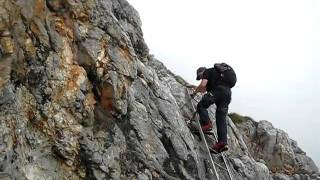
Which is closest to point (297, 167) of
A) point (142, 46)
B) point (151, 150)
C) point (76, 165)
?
point (142, 46)

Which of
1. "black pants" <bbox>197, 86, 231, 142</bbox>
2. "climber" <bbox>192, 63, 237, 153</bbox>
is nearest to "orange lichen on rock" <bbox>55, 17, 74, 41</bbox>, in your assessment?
"climber" <bbox>192, 63, 237, 153</bbox>

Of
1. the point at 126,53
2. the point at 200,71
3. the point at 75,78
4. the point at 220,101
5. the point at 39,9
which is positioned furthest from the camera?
the point at 200,71

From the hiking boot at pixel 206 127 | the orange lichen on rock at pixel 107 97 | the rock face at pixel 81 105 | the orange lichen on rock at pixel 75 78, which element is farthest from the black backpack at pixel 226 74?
the orange lichen on rock at pixel 75 78

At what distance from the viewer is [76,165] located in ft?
41.8

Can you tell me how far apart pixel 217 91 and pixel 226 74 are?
71cm

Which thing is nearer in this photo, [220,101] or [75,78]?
[75,78]

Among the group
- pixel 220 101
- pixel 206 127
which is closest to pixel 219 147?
pixel 206 127

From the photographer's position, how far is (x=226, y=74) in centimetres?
1795

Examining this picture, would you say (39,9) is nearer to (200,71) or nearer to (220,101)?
(220,101)

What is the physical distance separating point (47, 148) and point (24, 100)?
1.31m

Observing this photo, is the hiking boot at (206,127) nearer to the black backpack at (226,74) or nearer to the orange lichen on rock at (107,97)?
the black backpack at (226,74)

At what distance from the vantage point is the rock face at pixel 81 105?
11859mm

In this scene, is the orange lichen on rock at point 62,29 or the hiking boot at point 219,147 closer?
the orange lichen on rock at point 62,29

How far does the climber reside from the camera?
17703mm
